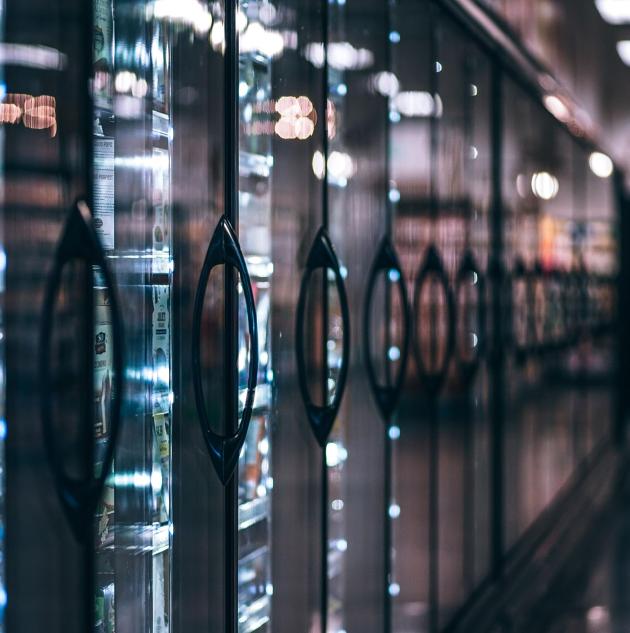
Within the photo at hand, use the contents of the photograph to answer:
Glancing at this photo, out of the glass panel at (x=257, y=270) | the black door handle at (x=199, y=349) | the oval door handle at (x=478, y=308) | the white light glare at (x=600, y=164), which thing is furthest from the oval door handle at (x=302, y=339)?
the white light glare at (x=600, y=164)

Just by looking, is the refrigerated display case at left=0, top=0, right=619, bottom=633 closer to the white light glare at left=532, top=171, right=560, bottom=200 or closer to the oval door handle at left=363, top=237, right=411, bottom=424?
the oval door handle at left=363, top=237, right=411, bottom=424

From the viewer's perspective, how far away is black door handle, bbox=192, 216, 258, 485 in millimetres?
1884

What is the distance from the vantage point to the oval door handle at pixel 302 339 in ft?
7.85

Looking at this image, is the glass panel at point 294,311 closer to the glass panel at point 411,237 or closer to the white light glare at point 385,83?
the white light glare at point 385,83

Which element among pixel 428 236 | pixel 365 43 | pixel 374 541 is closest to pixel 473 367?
pixel 428 236

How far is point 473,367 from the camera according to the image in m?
4.07

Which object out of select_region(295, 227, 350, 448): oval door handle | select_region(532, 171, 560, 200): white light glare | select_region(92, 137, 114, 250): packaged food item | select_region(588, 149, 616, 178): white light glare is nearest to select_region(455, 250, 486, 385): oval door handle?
select_region(295, 227, 350, 448): oval door handle

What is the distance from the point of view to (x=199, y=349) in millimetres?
1894

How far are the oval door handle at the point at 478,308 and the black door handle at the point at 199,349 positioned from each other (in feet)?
6.39

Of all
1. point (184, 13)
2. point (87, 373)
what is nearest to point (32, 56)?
point (87, 373)

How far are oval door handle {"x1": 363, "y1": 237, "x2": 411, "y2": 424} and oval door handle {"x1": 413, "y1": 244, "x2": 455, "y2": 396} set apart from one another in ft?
0.69

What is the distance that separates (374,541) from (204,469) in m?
1.18

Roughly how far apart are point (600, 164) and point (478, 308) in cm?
487

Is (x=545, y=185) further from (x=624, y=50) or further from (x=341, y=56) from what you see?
(x=624, y=50)
